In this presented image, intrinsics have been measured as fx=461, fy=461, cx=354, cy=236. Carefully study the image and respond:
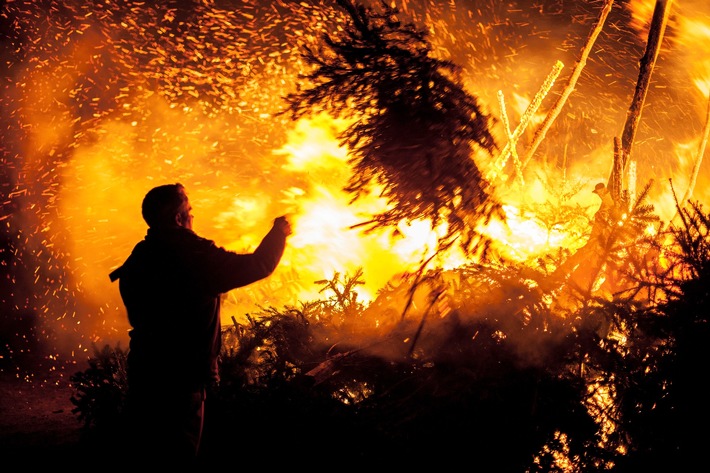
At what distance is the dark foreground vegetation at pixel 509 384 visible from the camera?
8.07 ft

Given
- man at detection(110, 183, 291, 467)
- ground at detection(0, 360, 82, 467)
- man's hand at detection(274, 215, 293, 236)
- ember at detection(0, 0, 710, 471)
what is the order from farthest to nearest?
ember at detection(0, 0, 710, 471), ground at detection(0, 360, 82, 467), man's hand at detection(274, 215, 293, 236), man at detection(110, 183, 291, 467)

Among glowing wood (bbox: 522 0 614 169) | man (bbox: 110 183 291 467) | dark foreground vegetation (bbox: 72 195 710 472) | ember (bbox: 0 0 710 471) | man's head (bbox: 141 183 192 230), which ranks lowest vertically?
dark foreground vegetation (bbox: 72 195 710 472)

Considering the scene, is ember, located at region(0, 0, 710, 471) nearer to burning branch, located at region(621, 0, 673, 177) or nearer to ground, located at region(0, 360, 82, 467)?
ground, located at region(0, 360, 82, 467)

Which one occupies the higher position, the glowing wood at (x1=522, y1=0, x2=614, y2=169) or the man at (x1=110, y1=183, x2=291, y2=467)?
the glowing wood at (x1=522, y1=0, x2=614, y2=169)

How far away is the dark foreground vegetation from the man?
549mm

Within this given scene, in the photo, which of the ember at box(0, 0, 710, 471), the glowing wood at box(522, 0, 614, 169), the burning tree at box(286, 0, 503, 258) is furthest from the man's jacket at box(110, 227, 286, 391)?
the ember at box(0, 0, 710, 471)

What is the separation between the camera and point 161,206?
8.77ft

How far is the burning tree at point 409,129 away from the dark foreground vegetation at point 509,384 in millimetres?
558

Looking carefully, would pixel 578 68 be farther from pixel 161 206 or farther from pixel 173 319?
pixel 173 319

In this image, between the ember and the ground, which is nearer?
the ground

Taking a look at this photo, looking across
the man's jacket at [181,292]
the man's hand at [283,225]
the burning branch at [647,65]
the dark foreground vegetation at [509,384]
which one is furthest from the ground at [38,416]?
the burning branch at [647,65]

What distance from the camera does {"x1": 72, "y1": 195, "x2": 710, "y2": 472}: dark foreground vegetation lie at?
2459 millimetres

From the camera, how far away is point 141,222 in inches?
293

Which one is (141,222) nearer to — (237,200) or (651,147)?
(237,200)
